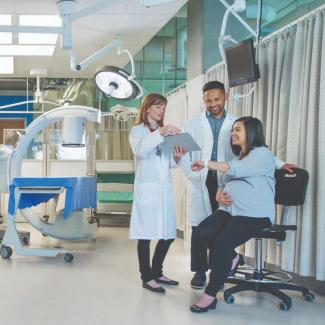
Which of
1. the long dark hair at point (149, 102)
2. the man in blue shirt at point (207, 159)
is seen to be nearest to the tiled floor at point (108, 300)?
the man in blue shirt at point (207, 159)

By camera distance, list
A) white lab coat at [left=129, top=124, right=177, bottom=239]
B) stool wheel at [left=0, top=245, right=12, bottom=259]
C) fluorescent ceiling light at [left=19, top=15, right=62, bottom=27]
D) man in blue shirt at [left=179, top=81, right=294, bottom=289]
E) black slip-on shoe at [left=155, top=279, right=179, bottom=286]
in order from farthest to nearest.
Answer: fluorescent ceiling light at [left=19, top=15, right=62, bottom=27], stool wheel at [left=0, top=245, right=12, bottom=259], black slip-on shoe at [left=155, top=279, right=179, bottom=286], man in blue shirt at [left=179, top=81, right=294, bottom=289], white lab coat at [left=129, top=124, right=177, bottom=239]

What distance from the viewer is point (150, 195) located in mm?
A: 3178

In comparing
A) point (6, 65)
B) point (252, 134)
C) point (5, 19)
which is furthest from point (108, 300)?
point (6, 65)

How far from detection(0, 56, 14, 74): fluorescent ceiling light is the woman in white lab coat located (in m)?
4.46

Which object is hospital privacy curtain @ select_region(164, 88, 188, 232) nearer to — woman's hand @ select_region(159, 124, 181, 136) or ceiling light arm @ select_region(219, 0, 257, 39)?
ceiling light arm @ select_region(219, 0, 257, 39)

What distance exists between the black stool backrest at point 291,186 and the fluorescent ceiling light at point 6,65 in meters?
5.20

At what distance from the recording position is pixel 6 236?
451cm

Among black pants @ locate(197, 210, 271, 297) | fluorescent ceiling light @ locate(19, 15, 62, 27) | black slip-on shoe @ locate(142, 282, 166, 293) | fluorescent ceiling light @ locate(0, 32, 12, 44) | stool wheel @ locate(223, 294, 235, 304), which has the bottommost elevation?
black slip-on shoe @ locate(142, 282, 166, 293)

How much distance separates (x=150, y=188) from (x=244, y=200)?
68 cm

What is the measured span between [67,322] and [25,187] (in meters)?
2.03

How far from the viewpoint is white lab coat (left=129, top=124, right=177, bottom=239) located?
3166 mm

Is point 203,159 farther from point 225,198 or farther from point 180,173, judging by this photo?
point 180,173

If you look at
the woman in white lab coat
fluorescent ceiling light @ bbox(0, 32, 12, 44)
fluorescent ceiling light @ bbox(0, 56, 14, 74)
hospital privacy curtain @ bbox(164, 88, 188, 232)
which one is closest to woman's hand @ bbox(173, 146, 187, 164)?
the woman in white lab coat

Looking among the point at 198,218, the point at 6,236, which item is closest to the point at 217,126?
the point at 198,218
